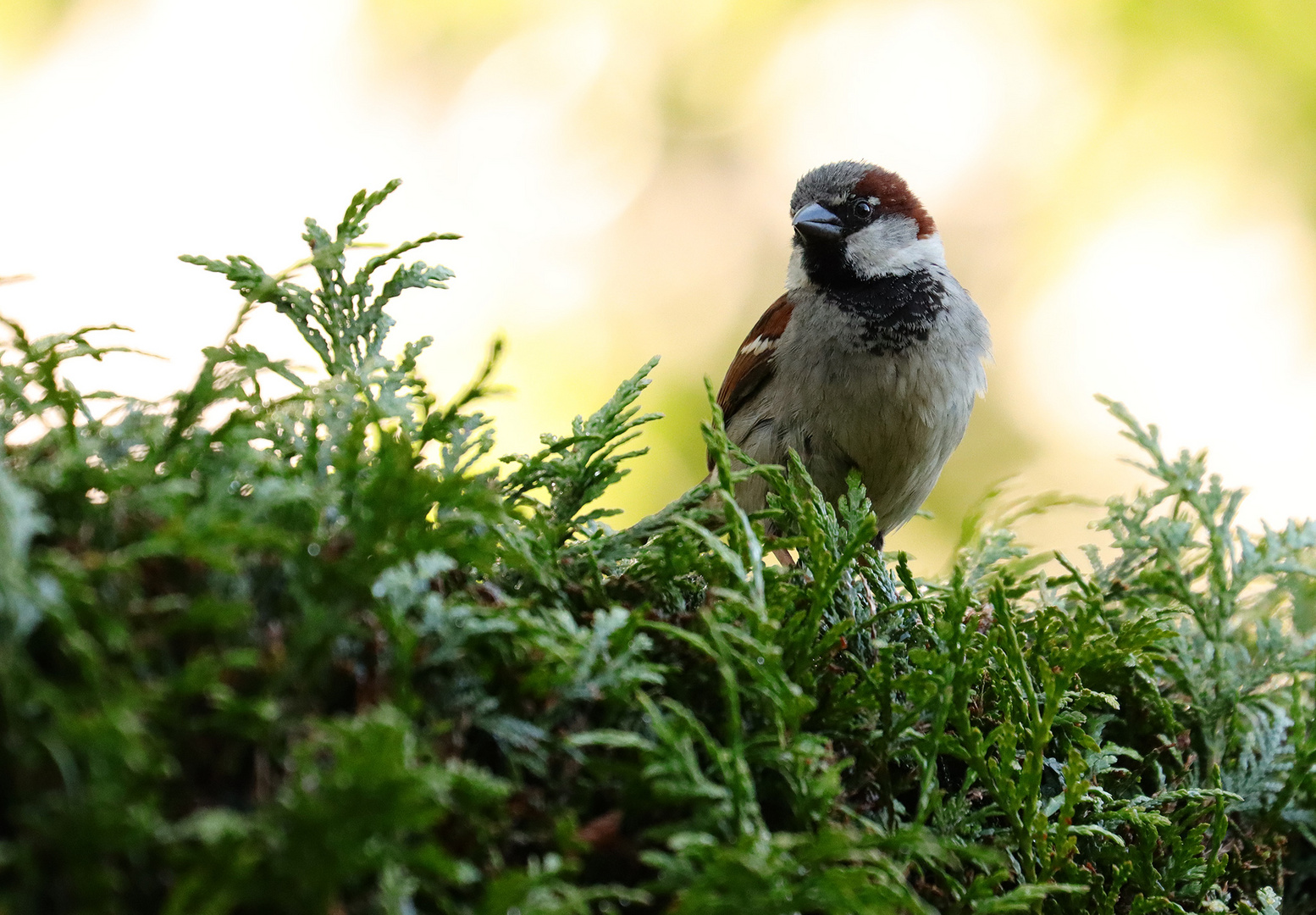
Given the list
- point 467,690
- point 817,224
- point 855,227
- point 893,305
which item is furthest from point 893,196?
point 467,690

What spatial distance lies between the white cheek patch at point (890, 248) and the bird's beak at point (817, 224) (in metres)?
0.05

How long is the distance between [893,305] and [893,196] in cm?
52

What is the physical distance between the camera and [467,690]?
0.78 metres

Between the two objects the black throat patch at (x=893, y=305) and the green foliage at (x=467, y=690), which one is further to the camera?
the black throat patch at (x=893, y=305)

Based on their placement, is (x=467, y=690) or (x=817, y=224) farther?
(x=817, y=224)

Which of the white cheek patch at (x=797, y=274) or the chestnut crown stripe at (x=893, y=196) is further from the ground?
the chestnut crown stripe at (x=893, y=196)

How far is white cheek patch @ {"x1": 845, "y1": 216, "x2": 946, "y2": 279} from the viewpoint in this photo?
8.72 ft

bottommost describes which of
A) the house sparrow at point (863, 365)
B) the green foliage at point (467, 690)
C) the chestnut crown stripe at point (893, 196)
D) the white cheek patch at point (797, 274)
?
the green foliage at point (467, 690)

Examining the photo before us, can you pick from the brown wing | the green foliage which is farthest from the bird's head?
the green foliage

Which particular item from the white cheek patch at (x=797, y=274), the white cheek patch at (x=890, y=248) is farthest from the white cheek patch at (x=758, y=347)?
the white cheek patch at (x=890, y=248)

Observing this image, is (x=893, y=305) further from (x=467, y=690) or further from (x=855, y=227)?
(x=467, y=690)

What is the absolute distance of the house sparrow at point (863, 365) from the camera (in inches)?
95.3

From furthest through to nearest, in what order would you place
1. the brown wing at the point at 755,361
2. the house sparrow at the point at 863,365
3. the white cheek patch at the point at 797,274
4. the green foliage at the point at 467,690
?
the white cheek patch at the point at 797,274
the brown wing at the point at 755,361
the house sparrow at the point at 863,365
the green foliage at the point at 467,690

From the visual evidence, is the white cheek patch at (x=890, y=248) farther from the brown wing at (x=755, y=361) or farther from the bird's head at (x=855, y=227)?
the brown wing at (x=755, y=361)
